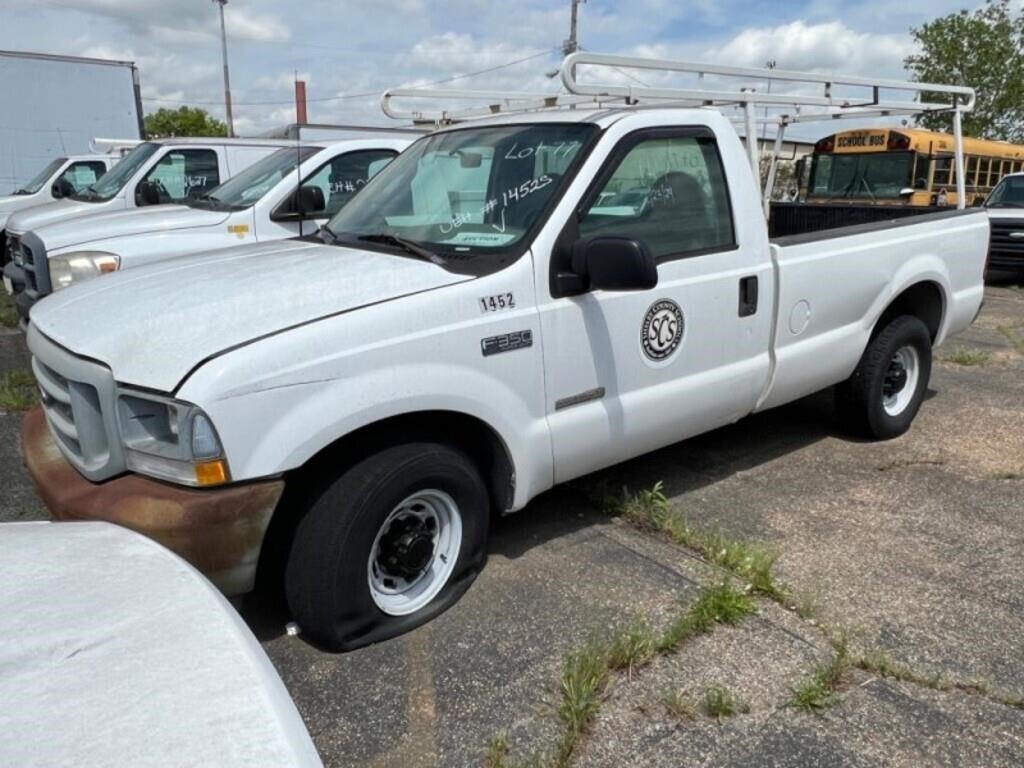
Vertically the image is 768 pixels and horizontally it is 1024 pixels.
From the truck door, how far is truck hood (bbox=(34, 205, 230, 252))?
408 centimetres

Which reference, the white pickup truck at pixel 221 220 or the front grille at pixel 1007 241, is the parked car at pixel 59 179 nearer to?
the white pickup truck at pixel 221 220

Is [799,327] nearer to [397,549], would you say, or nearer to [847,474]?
[847,474]

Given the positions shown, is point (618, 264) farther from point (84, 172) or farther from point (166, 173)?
point (84, 172)

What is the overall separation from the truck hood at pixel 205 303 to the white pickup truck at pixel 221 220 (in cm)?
252

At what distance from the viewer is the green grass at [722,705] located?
2578 mm

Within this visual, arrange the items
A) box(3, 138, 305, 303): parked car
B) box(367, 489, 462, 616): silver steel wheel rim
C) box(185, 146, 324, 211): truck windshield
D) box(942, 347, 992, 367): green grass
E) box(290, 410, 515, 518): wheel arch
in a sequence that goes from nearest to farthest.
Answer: box(290, 410, 515, 518): wheel arch
box(367, 489, 462, 616): silver steel wheel rim
box(185, 146, 324, 211): truck windshield
box(942, 347, 992, 367): green grass
box(3, 138, 305, 303): parked car

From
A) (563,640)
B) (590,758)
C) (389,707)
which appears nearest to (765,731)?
(590,758)

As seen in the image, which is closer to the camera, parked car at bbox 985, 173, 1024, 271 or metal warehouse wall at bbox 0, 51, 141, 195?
parked car at bbox 985, 173, 1024, 271

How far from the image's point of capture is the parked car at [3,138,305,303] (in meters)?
8.27

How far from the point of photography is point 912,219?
502 centimetres

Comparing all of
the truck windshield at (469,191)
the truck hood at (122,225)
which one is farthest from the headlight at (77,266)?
the truck windshield at (469,191)

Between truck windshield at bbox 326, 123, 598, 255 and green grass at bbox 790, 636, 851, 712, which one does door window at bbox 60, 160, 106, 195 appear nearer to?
truck windshield at bbox 326, 123, 598, 255

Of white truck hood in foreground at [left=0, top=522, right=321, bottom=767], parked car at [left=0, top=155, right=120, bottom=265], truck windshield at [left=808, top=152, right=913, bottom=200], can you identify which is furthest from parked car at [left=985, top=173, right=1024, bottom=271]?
Result: parked car at [left=0, top=155, right=120, bottom=265]

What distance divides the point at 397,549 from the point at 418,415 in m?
0.48
